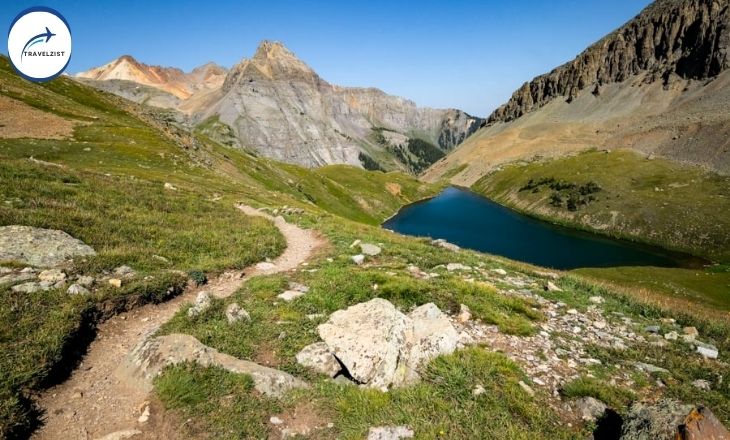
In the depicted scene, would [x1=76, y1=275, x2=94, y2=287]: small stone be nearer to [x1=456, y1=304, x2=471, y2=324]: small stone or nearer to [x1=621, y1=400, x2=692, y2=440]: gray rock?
[x1=456, y1=304, x2=471, y2=324]: small stone

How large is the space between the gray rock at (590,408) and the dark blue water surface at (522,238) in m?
79.9

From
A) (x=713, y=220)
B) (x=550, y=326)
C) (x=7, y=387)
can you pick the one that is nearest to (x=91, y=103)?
(x=7, y=387)

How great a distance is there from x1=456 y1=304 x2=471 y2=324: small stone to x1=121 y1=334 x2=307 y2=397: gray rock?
6.56 m

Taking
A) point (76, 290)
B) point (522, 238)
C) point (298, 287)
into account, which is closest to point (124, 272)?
point (76, 290)

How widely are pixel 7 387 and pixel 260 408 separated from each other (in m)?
5.61

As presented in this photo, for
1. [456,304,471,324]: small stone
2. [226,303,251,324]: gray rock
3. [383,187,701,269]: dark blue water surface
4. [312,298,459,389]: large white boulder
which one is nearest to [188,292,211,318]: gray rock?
[226,303,251,324]: gray rock

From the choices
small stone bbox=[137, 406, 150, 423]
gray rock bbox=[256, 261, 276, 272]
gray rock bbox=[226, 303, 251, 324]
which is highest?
gray rock bbox=[226, 303, 251, 324]

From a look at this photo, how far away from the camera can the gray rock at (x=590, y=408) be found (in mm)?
9094

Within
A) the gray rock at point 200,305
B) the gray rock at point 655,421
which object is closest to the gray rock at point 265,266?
the gray rock at point 200,305

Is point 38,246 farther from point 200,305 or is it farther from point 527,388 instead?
point 527,388

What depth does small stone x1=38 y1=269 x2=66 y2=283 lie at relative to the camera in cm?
1294

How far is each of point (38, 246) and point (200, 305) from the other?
8.04 metres

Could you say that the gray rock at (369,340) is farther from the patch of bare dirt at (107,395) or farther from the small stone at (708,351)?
the small stone at (708,351)

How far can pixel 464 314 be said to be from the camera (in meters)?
14.1
